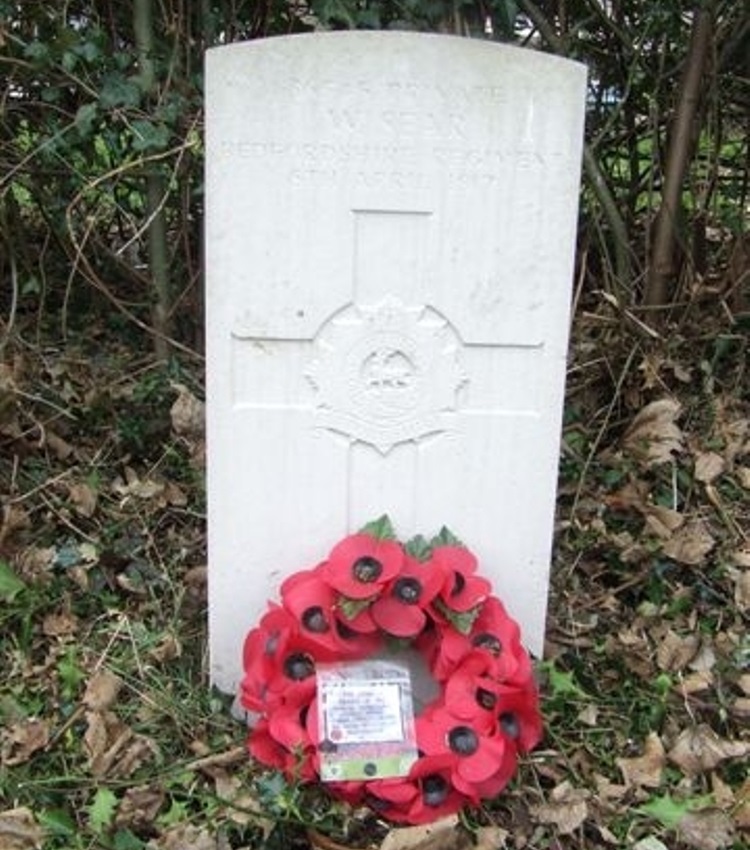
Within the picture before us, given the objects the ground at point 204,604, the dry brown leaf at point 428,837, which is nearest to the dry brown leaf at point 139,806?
the ground at point 204,604

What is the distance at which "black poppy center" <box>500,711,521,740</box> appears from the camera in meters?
2.18

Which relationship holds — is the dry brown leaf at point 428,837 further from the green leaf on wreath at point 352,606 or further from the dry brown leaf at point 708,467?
the dry brown leaf at point 708,467

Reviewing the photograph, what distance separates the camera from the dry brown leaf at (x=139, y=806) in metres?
2.11

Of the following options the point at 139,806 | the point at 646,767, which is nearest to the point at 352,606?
the point at 139,806

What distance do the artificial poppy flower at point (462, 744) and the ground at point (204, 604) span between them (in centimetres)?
12

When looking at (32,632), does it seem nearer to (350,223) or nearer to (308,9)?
(350,223)

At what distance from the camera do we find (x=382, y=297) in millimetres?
2139

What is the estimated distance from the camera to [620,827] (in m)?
2.14

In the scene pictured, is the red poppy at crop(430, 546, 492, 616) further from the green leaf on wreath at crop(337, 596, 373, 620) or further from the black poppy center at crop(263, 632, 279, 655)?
the black poppy center at crop(263, 632, 279, 655)

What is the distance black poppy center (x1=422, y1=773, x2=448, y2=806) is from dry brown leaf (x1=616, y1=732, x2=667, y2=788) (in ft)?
1.28

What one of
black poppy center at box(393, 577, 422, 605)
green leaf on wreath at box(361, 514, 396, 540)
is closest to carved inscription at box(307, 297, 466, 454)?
green leaf on wreath at box(361, 514, 396, 540)

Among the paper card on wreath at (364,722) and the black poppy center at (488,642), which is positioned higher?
the black poppy center at (488,642)

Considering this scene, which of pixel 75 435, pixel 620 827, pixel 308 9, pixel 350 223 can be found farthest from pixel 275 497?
pixel 308 9

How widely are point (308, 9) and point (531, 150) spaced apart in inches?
58.2
